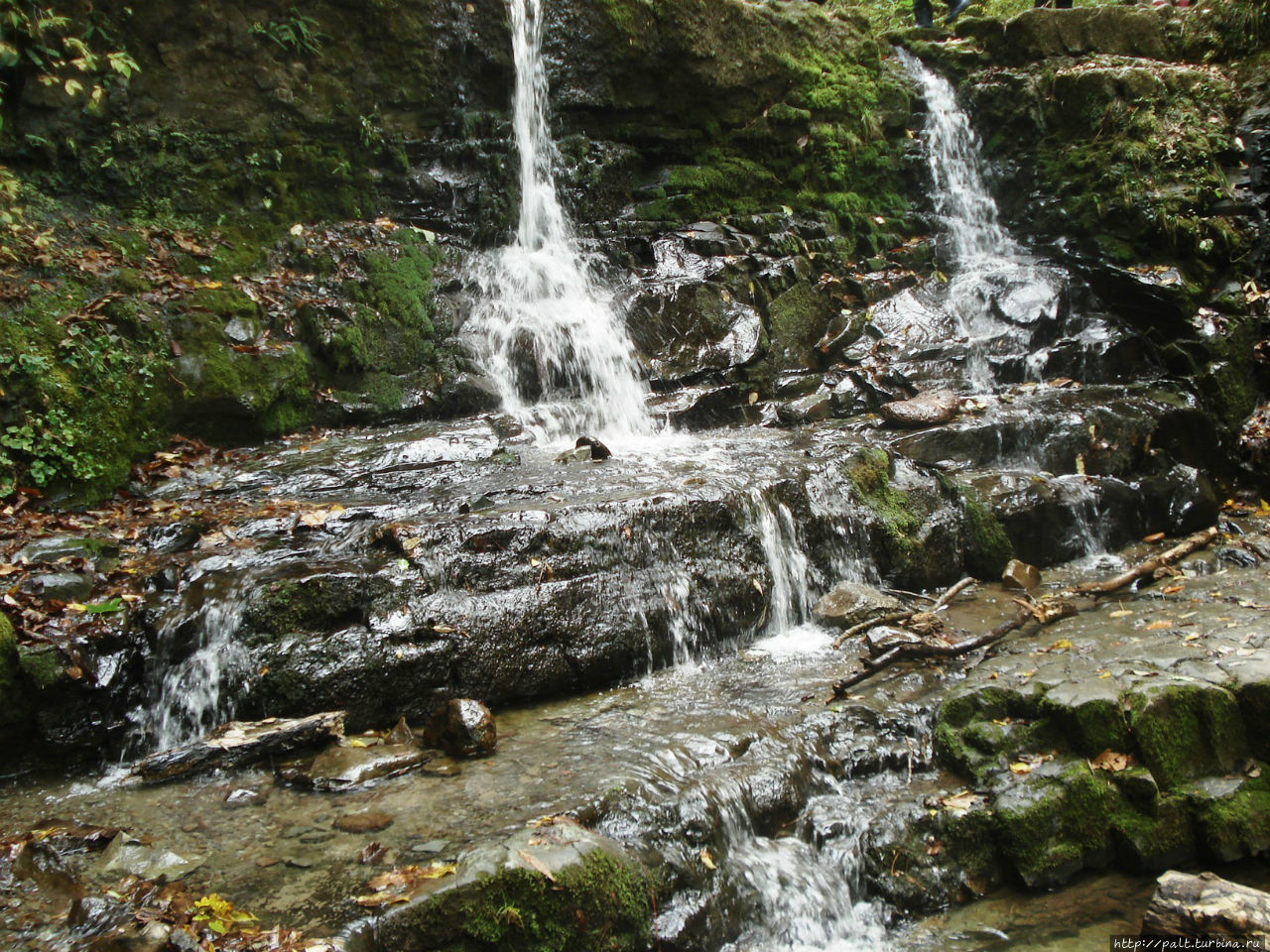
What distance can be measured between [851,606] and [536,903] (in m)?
3.51

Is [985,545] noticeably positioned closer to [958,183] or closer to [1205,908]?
[1205,908]

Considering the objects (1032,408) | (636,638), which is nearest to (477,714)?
(636,638)

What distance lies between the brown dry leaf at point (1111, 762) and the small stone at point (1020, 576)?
2650mm

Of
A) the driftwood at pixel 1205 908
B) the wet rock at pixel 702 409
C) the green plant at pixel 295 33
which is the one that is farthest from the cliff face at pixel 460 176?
the driftwood at pixel 1205 908

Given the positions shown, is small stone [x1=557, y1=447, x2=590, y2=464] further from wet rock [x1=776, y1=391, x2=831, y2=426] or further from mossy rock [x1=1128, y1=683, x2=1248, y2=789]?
mossy rock [x1=1128, y1=683, x2=1248, y2=789]

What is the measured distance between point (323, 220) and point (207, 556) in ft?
17.9

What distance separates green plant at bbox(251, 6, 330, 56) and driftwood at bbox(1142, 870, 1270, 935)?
34.8ft

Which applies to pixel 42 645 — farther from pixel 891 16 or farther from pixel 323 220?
pixel 891 16

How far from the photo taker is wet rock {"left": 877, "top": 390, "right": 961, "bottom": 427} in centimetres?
782

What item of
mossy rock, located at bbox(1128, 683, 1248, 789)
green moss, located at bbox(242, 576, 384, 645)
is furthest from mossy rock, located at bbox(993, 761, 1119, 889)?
green moss, located at bbox(242, 576, 384, 645)

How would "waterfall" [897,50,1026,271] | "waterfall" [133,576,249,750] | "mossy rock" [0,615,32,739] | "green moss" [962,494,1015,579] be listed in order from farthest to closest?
"waterfall" [897,50,1026,271] < "green moss" [962,494,1015,579] < "waterfall" [133,576,249,750] < "mossy rock" [0,615,32,739]

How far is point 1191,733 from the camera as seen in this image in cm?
371

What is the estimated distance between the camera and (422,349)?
28.1 feet

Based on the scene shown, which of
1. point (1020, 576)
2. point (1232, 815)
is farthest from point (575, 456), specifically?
point (1232, 815)
